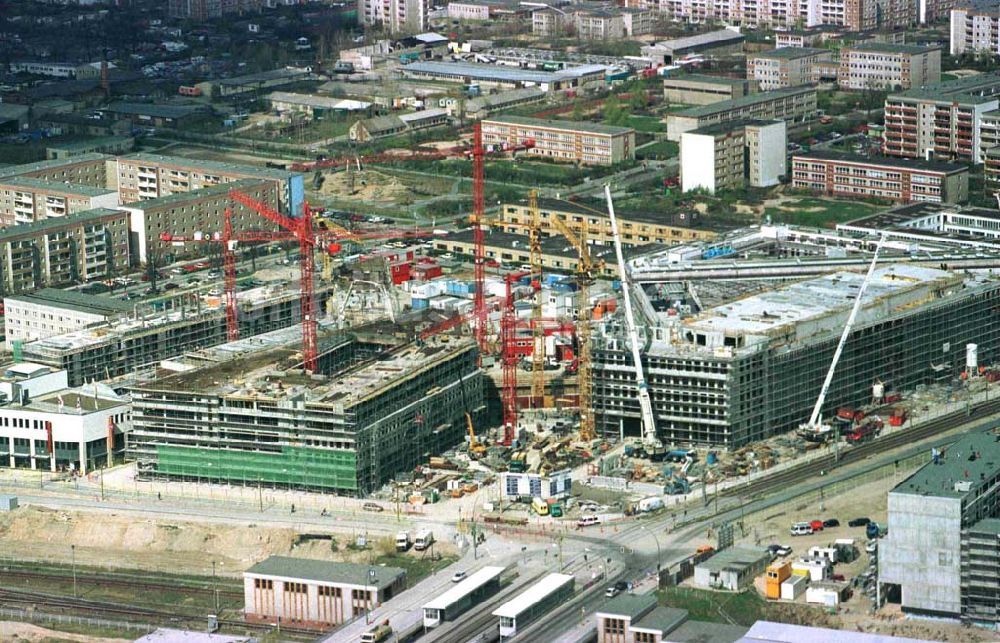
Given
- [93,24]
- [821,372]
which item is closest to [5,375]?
[821,372]

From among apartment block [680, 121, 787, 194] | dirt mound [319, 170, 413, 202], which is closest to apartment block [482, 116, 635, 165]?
apartment block [680, 121, 787, 194]

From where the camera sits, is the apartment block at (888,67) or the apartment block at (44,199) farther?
the apartment block at (888,67)

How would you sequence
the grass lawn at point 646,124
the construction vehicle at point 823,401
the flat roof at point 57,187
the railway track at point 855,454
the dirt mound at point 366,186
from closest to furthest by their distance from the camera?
the railway track at point 855,454 → the construction vehicle at point 823,401 → the flat roof at point 57,187 → the dirt mound at point 366,186 → the grass lawn at point 646,124

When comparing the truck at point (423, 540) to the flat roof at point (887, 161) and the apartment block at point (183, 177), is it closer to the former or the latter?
the apartment block at point (183, 177)

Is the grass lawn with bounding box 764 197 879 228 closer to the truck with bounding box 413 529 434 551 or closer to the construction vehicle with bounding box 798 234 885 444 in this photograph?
the construction vehicle with bounding box 798 234 885 444

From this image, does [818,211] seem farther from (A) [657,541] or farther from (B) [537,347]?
(A) [657,541]

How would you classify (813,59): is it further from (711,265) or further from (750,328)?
(750,328)

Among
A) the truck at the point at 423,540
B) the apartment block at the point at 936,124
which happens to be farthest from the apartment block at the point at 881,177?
the truck at the point at 423,540

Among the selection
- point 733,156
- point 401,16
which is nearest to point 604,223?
point 733,156
